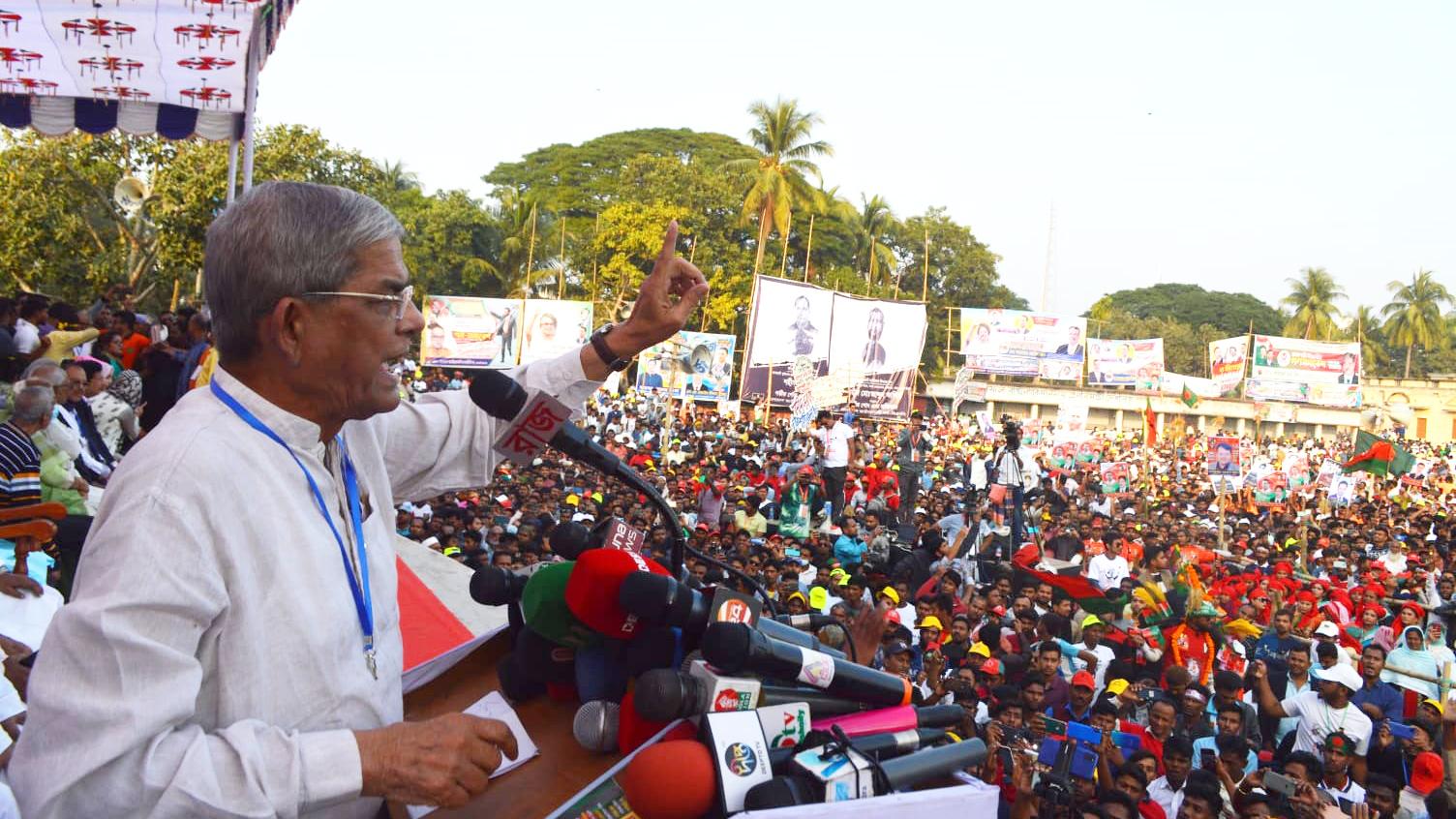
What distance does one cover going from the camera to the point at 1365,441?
17.6 metres

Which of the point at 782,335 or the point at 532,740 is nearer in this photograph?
the point at 532,740

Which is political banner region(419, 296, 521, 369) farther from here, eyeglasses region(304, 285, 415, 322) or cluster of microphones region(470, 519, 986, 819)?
eyeglasses region(304, 285, 415, 322)

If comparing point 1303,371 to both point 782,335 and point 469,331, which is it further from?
point 469,331

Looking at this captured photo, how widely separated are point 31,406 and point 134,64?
358cm

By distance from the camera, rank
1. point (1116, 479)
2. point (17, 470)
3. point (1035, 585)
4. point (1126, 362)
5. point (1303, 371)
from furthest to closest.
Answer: point (1126, 362) < point (1303, 371) < point (1116, 479) < point (1035, 585) < point (17, 470)

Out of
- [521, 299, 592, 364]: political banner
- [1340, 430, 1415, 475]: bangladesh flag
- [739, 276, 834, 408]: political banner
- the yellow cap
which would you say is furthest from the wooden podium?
[521, 299, 592, 364]: political banner

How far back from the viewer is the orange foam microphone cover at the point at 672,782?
127cm

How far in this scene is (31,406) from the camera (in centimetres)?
524

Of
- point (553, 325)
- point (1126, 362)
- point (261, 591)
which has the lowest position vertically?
point (261, 591)

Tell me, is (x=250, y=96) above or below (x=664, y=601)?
above

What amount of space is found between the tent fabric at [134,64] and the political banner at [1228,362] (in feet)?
91.1

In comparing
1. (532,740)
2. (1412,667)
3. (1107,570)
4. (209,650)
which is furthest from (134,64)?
(1412,667)

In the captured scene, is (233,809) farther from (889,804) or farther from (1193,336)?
(1193,336)

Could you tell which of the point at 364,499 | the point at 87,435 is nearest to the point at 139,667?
the point at 364,499
